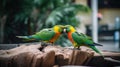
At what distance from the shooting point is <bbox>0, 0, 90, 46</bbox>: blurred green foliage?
4.15 m

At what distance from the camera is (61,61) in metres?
1.45

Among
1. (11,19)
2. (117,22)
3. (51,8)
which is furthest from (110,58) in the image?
(117,22)

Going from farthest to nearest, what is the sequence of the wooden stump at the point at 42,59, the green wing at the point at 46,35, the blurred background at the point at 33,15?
the blurred background at the point at 33,15, the green wing at the point at 46,35, the wooden stump at the point at 42,59

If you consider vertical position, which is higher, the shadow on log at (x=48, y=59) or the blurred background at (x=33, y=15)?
the blurred background at (x=33, y=15)

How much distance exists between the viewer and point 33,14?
4.34 meters

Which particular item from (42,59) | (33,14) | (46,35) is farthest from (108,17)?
(42,59)

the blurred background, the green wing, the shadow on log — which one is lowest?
the shadow on log

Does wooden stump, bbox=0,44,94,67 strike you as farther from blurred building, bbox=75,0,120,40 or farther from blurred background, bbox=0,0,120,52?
blurred building, bbox=75,0,120,40

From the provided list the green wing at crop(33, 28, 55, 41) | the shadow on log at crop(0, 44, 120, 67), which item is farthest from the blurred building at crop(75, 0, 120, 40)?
the shadow on log at crop(0, 44, 120, 67)

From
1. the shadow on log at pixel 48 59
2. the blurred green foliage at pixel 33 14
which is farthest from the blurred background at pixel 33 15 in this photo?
the shadow on log at pixel 48 59

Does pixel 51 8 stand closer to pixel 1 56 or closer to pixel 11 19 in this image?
pixel 11 19

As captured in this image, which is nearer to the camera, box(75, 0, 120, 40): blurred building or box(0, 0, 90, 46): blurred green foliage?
box(0, 0, 90, 46): blurred green foliage

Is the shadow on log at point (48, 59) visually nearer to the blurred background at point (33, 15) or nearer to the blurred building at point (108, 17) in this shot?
the blurred background at point (33, 15)

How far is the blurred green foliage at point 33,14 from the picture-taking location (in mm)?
4148
